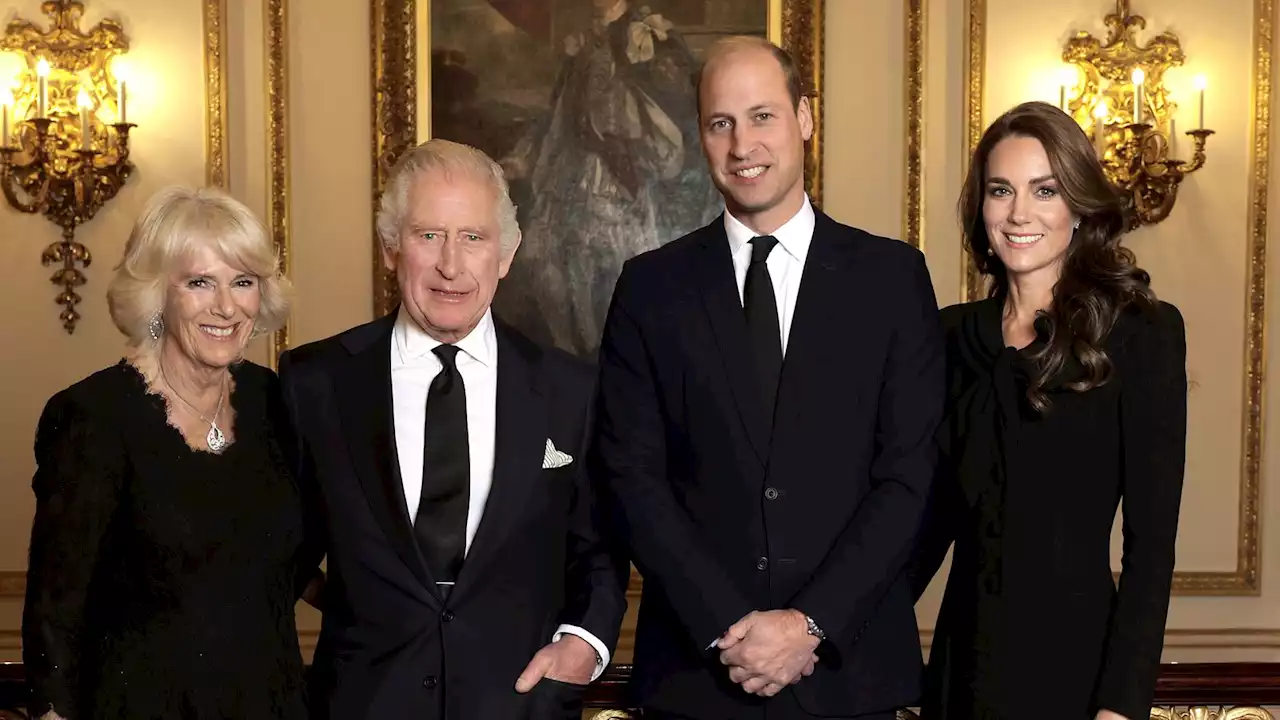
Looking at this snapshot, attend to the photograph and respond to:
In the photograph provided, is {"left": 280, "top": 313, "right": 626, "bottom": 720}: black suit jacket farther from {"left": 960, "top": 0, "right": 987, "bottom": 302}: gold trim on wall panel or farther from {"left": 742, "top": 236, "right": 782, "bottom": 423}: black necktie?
{"left": 960, "top": 0, "right": 987, "bottom": 302}: gold trim on wall panel

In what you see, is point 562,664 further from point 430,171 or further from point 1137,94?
point 1137,94

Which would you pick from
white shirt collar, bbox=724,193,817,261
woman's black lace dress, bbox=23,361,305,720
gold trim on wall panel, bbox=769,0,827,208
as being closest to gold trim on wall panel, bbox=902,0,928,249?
gold trim on wall panel, bbox=769,0,827,208

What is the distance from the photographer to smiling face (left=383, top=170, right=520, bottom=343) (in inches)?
95.7

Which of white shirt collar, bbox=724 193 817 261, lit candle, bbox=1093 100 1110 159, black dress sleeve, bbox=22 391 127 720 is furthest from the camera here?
lit candle, bbox=1093 100 1110 159

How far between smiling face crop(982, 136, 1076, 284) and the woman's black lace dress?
1.54 m

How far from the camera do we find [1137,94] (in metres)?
5.40

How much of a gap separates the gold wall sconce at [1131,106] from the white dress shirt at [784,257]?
10.9ft

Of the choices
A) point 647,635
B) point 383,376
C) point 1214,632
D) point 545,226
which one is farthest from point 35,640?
point 1214,632

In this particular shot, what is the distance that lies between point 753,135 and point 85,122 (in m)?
3.92

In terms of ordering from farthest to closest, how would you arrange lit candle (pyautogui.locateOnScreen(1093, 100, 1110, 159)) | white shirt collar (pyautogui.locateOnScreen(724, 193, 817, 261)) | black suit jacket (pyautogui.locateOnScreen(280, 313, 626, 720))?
lit candle (pyautogui.locateOnScreen(1093, 100, 1110, 159))
white shirt collar (pyautogui.locateOnScreen(724, 193, 817, 261))
black suit jacket (pyautogui.locateOnScreen(280, 313, 626, 720))

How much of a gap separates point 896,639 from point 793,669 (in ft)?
0.84

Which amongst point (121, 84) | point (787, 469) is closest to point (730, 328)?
point (787, 469)

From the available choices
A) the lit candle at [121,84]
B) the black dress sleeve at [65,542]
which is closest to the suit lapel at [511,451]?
the black dress sleeve at [65,542]

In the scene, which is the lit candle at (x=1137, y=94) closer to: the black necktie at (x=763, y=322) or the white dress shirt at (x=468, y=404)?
the black necktie at (x=763, y=322)
